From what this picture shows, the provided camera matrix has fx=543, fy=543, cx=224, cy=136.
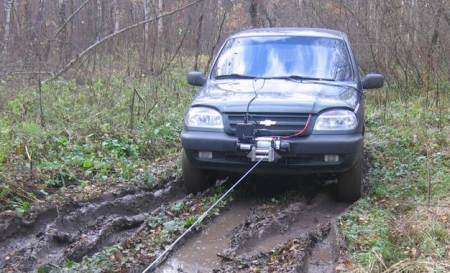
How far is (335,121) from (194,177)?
1.59 m

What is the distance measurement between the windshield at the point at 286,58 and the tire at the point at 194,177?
1304 millimetres

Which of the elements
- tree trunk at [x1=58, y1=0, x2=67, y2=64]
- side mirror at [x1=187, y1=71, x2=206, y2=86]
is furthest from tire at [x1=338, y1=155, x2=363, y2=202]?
tree trunk at [x1=58, y1=0, x2=67, y2=64]

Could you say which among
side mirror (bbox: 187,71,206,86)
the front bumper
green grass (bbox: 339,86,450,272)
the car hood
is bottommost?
green grass (bbox: 339,86,450,272)

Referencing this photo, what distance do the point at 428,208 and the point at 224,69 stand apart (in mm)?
2900

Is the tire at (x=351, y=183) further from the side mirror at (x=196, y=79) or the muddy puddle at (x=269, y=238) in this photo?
the side mirror at (x=196, y=79)

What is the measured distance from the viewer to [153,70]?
1249 cm

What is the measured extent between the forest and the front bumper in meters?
0.47

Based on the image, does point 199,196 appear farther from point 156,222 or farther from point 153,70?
point 153,70

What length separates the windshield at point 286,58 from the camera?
6281mm

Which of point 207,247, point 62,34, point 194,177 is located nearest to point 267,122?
point 194,177

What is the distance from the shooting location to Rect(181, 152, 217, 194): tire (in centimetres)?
567

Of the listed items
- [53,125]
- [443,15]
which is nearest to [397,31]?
[443,15]

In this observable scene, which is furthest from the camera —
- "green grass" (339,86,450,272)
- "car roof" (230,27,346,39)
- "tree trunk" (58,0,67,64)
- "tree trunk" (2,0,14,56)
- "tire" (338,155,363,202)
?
"tree trunk" (58,0,67,64)

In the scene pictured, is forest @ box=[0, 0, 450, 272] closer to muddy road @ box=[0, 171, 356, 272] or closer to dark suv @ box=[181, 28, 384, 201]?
muddy road @ box=[0, 171, 356, 272]
